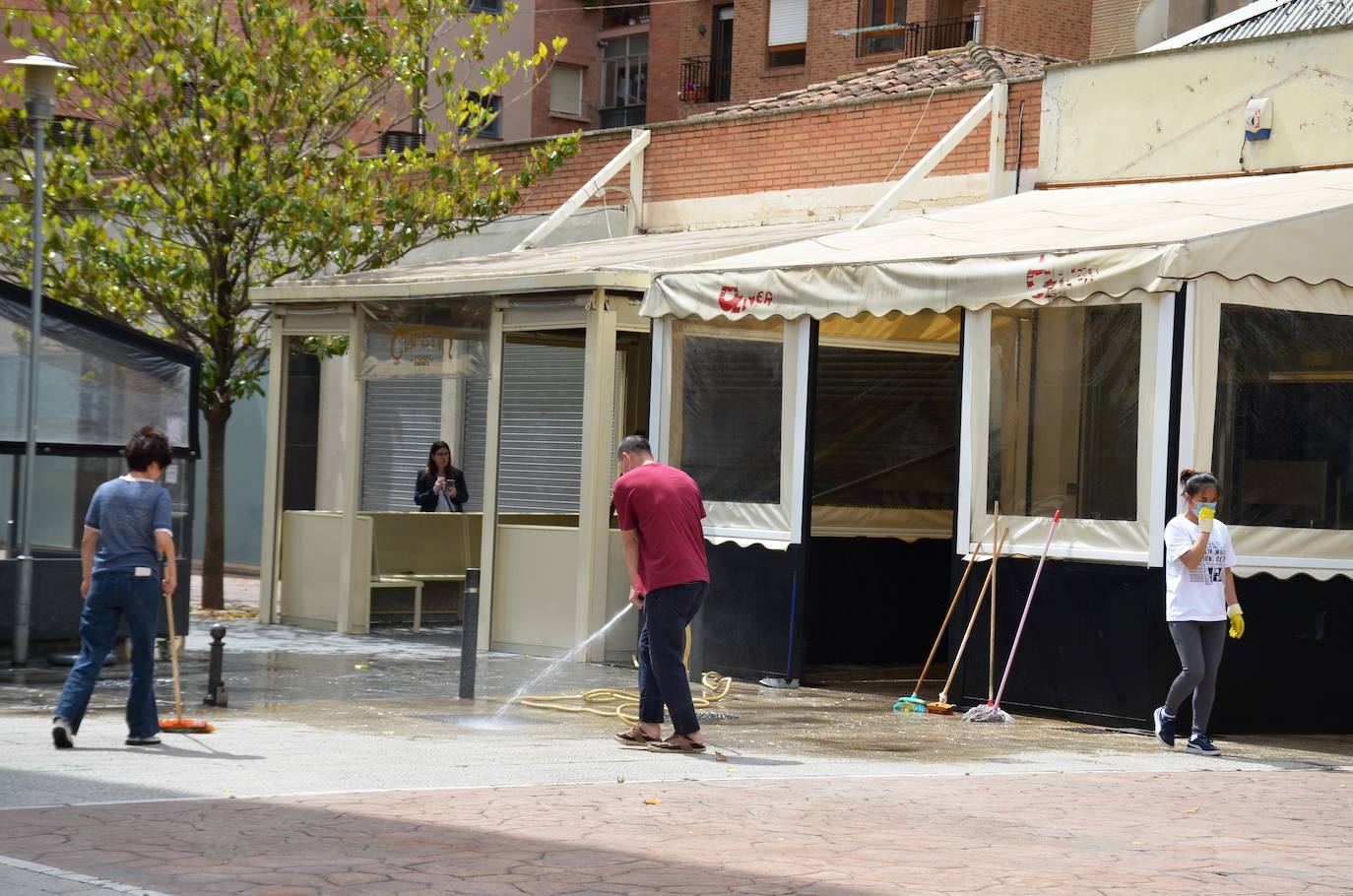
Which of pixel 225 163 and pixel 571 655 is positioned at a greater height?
pixel 225 163

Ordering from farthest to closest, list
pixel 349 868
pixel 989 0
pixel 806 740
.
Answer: pixel 989 0, pixel 806 740, pixel 349 868

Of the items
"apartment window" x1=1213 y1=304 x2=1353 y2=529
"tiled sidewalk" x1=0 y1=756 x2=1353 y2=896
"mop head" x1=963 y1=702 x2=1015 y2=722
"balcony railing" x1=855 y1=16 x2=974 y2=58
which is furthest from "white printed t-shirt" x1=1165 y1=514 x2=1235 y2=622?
"balcony railing" x1=855 y1=16 x2=974 y2=58

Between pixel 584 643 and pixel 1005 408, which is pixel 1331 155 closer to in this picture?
pixel 1005 408

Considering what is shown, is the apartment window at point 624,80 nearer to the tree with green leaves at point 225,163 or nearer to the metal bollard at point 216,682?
the tree with green leaves at point 225,163

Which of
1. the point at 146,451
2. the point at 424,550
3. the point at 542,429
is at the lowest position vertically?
the point at 424,550

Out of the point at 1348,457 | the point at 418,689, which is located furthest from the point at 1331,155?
the point at 418,689

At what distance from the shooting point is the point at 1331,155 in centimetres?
1388

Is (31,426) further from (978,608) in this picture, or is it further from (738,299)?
→ (978,608)

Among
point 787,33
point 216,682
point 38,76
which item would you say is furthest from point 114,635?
point 787,33

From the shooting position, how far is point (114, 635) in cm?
980

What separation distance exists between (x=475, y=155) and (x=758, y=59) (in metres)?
24.7

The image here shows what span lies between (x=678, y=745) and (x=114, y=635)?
293 centimetres

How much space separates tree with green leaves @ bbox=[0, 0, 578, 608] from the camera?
17672 mm

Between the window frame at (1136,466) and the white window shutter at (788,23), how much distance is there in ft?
100
